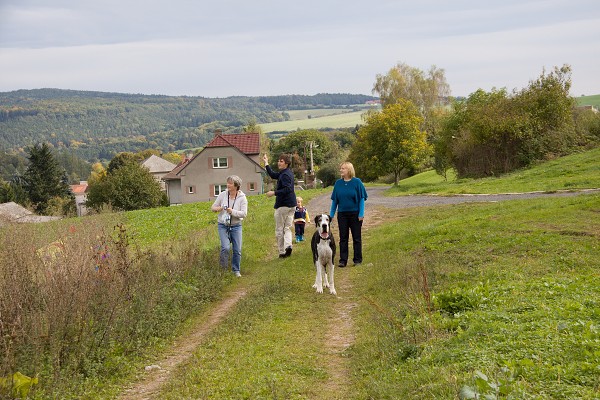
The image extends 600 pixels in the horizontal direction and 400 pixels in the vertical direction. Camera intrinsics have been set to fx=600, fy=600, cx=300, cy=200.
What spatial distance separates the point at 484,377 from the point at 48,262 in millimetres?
6250

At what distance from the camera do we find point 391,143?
42844 millimetres

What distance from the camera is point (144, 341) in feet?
25.4

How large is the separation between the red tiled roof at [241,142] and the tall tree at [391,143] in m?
31.4

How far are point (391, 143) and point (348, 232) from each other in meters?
30.9

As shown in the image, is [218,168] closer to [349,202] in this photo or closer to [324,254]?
[349,202]

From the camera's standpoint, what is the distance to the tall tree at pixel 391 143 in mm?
42688

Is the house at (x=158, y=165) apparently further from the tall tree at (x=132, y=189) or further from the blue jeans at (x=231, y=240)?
the blue jeans at (x=231, y=240)

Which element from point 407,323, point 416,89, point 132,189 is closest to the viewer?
point 407,323

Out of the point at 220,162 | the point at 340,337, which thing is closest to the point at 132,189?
the point at 220,162

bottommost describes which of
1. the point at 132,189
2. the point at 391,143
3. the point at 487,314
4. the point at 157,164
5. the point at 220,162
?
the point at 132,189

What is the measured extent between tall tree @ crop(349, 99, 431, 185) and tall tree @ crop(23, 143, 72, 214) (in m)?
59.5

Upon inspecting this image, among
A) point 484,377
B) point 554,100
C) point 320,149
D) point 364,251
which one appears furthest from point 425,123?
point 484,377

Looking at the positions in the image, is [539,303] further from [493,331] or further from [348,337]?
[348,337]

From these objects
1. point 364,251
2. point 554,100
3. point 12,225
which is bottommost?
point 364,251
